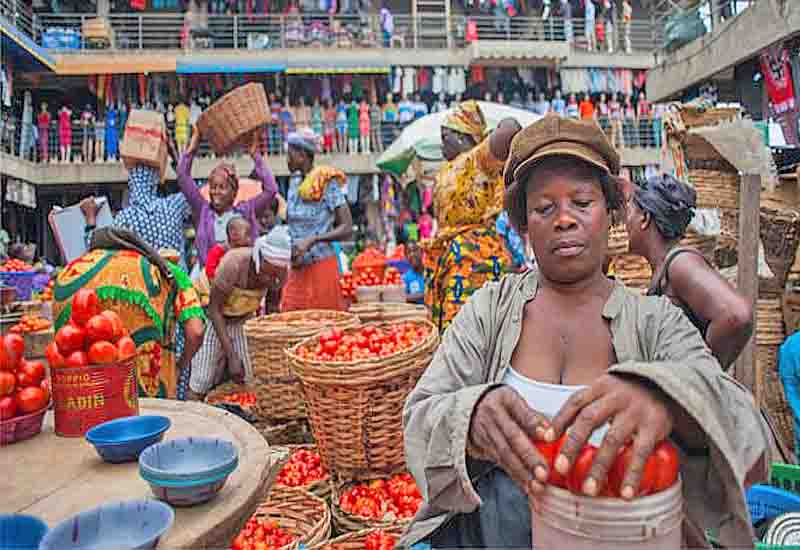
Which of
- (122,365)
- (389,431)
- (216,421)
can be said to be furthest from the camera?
(389,431)

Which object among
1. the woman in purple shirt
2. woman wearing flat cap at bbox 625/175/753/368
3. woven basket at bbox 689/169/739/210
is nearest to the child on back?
the woman in purple shirt

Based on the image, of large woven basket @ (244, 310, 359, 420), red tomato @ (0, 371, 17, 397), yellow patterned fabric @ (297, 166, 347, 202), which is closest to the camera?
red tomato @ (0, 371, 17, 397)

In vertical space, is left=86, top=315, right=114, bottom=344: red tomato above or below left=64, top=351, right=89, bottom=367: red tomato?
above

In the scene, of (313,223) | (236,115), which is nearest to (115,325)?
(313,223)

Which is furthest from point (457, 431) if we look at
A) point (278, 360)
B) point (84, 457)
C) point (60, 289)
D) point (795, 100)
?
point (795, 100)

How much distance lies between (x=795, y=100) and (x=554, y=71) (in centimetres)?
1332

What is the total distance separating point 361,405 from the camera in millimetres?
2891

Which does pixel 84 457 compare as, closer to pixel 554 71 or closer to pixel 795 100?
pixel 795 100

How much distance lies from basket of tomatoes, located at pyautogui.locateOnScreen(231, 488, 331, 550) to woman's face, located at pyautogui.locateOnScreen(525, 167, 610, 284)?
172 centimetres

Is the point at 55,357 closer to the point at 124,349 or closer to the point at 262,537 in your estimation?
the point at 124,349

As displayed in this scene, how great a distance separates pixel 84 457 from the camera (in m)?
1.62

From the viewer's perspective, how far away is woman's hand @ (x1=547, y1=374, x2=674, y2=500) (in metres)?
0.90

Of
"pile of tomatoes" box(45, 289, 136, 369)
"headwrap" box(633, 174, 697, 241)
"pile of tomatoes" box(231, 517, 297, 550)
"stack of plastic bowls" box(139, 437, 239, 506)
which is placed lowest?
"pile of tomatoes" box(231, 517, 297, 550)

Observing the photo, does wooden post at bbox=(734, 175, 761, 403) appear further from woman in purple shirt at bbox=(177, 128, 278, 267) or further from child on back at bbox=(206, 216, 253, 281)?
woman in purple shirt at bbox=(177, 128, 278, 267)
